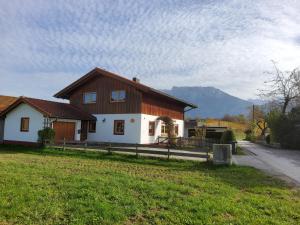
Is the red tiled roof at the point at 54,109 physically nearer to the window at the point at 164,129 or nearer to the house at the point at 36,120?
the house at the point at 36,120

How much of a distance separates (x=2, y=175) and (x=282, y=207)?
28.6 feet

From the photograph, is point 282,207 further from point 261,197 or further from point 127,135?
point 127,135

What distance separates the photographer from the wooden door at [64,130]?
24903 mm

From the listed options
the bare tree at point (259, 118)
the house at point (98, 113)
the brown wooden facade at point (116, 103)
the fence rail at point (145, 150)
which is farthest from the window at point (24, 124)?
the bare tree at point (259, 118)

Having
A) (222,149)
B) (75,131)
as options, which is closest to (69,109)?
(75,131)

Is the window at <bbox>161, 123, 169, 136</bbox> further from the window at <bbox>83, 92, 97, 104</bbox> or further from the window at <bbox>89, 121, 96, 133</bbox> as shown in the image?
the window at <bbox>83, 92, 97, 104</bbox>

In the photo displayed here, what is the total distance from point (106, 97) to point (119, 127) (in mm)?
2987

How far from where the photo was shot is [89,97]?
29.0m

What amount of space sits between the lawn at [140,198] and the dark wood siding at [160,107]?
14.3 meters

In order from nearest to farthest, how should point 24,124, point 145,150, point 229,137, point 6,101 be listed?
point 145,150 < point 229,137 < point 24,124 < point 6,101

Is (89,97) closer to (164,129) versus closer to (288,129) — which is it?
(164,129)

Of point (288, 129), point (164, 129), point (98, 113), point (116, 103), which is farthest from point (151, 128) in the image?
point (288, 129)

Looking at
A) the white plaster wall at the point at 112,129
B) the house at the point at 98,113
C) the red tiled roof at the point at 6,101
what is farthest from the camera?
the red tiled roof at the point at 6,101

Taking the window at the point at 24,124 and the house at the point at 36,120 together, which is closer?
the house at the point at 36,120
